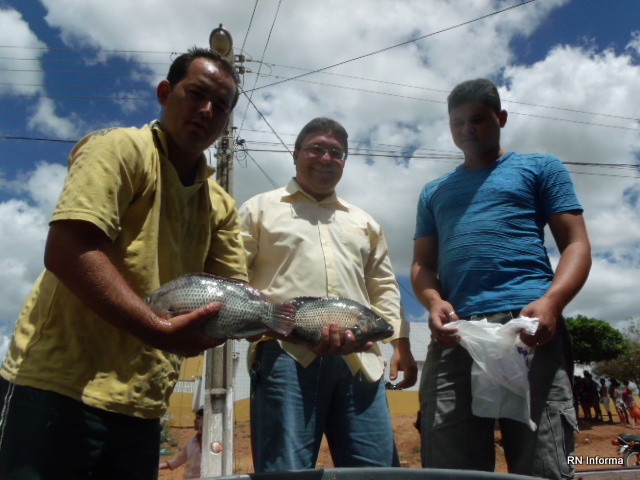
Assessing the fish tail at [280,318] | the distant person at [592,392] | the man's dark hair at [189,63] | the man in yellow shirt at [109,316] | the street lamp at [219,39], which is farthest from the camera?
the distant person at [592,392]

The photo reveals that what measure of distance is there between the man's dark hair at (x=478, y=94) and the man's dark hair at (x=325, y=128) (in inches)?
27.9

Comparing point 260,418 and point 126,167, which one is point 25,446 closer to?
point 126,167

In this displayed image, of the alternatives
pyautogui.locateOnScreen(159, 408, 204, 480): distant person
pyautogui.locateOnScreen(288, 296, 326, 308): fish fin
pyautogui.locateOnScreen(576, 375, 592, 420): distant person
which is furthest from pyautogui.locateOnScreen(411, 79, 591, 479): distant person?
pyautogui.locateOnScreen(576, 375, 592, 420): distant person

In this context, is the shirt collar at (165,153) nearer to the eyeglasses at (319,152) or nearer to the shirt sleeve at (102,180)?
the shirt sleeve at (102,180)

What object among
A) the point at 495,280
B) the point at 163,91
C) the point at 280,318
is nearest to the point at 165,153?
the point at 163,91

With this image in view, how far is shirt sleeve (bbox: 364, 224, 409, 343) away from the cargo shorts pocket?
1013mm

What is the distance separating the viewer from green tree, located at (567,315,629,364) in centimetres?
2944

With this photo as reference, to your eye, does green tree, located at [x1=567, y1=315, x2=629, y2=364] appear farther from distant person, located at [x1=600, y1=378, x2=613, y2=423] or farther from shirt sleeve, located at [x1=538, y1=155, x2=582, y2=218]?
shirt sleeve, located at [x1=538, y1=155, x2=582, y2=218]

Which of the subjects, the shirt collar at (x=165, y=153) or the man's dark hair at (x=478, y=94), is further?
the man's dark hair at (x=478, y=94)

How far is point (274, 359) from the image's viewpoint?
263cm

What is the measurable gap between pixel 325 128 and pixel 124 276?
1.78 m

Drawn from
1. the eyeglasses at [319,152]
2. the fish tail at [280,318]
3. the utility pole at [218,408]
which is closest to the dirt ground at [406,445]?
the utility pole at [218,408]

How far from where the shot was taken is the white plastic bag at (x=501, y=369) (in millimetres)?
2172

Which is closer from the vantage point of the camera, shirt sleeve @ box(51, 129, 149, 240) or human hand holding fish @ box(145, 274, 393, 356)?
shirt sleeve @ box(51, 129, 149, 240)
